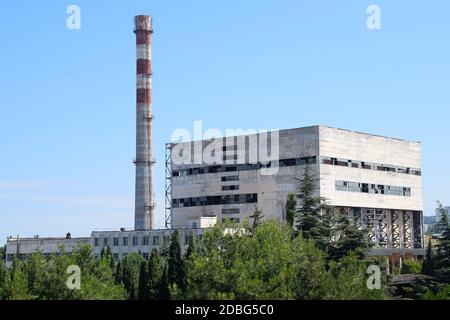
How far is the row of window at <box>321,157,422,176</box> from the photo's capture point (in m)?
103

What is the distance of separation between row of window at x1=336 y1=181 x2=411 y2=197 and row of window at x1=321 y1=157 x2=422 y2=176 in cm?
260

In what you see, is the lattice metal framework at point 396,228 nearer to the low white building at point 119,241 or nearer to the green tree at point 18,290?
the low white building at point 119,241

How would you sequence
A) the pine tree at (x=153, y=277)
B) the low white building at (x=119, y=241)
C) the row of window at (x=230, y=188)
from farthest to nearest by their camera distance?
the row of window at (x=230, y=188) → the low white building at (x=119, y=241) → the pine tree at (x=153, y=277)

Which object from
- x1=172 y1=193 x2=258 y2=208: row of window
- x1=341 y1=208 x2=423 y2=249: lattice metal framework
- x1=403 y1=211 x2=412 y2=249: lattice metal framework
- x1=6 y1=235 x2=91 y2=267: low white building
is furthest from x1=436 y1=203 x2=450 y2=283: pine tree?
x1=6 y1=235 x2=91 y2=267: low white building

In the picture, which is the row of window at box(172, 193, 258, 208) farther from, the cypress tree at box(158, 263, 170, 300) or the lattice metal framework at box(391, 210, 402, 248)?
the cypress tree at box(158, 263, 170, 300)

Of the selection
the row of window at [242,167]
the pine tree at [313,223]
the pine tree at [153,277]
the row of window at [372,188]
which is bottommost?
the pine tree at [153,277]

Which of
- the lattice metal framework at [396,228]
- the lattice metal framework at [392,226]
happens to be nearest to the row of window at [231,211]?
the lattice metal framework at [392,226]

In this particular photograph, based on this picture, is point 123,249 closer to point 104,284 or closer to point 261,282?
point 104,284

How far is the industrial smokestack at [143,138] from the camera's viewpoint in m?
112

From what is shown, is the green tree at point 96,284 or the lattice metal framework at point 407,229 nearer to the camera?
the green tree at point 96,284
